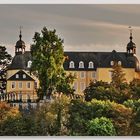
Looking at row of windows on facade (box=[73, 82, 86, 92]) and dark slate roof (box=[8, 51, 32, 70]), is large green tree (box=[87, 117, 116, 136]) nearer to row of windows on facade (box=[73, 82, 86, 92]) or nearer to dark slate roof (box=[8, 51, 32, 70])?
row of windows on facade (box=[73, 82, 86, 92])

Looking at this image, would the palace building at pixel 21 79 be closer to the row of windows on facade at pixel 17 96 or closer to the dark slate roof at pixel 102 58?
the row of windows on facade at pixel 17 96

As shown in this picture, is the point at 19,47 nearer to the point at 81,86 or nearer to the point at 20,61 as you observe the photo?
the point at 20,61

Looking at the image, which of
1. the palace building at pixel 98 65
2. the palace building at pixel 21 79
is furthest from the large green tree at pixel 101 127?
the palace building at pixel 21 79

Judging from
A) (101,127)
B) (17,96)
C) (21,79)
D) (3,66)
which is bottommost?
(101,127)

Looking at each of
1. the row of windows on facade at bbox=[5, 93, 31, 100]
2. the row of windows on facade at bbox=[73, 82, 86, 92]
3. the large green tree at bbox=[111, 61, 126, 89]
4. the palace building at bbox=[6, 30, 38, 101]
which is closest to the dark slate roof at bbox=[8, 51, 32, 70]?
the palace building at bbox=[6, 30, 38, 101]

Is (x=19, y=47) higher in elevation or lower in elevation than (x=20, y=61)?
higher

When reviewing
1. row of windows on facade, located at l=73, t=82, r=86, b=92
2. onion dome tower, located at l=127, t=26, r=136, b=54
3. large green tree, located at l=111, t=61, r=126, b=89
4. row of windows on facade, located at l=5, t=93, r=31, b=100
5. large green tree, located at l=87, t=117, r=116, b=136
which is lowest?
large green tree, located at l=87, t=117, r=116, b=136

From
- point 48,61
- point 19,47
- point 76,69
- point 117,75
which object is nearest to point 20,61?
point 19,47
